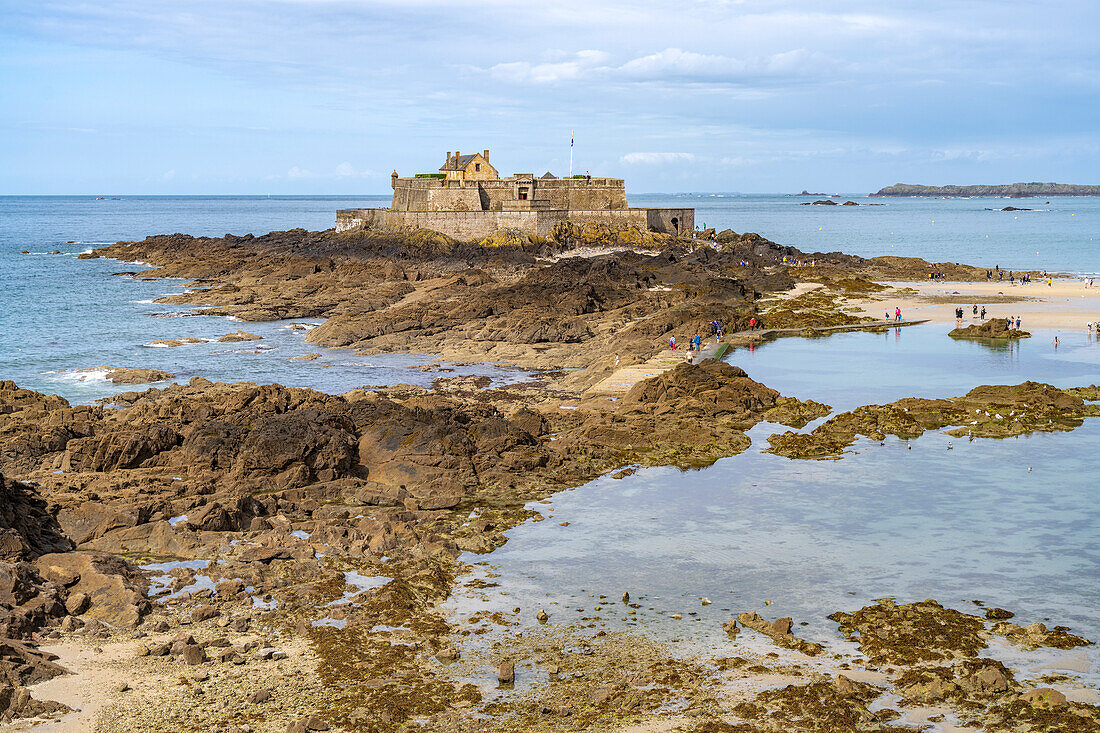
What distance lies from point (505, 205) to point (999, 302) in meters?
30.7

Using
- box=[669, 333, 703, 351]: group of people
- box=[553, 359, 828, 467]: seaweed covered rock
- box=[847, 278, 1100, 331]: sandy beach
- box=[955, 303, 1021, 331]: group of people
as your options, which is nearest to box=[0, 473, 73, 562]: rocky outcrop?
box=[553, 359, 828, 467]: seaweed covered rock

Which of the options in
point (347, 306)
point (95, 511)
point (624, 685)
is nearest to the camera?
point (624, 685)

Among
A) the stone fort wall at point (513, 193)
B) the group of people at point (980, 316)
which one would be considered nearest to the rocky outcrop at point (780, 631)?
the group of people at point (980, 316)

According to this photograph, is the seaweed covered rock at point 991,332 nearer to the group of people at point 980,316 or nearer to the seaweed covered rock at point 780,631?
the group of people at point 980,316

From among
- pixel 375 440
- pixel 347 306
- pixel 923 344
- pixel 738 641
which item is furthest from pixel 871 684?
pixel 347 306

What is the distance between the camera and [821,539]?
15.6 meters

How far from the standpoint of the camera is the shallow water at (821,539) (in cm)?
1295

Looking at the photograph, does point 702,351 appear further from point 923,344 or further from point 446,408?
point 446,408

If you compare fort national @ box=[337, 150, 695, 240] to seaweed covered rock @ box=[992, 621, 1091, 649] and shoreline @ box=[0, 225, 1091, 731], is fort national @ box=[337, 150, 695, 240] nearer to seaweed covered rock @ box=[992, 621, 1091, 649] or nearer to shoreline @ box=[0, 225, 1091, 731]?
shoreline @ box=[0, 225, 1091, 731]

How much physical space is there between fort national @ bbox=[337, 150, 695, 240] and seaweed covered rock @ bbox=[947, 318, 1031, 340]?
30387 millimetres

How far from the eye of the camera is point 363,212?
7212 cm

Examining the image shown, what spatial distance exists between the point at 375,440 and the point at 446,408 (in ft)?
10.0

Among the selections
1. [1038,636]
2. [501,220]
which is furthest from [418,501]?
[501,220]

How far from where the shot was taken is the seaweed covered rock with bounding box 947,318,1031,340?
3576 centimetres
